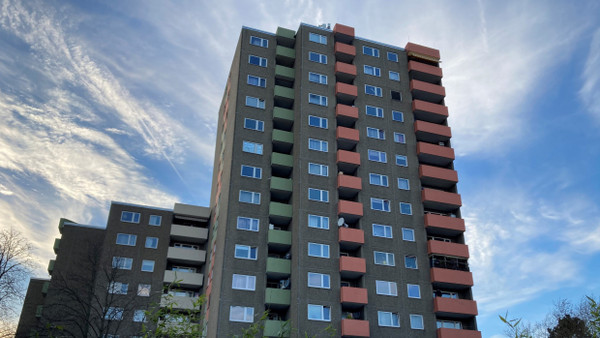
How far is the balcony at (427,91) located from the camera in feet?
224

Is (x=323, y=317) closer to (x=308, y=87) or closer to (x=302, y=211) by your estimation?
(x=302, y=211)

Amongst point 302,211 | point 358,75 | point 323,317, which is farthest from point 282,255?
point 358,75

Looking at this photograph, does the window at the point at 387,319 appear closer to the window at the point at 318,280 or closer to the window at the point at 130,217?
the window at the point at 318,280

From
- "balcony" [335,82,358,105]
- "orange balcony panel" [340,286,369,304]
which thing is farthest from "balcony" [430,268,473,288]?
"balcony" [335,82,358,105]

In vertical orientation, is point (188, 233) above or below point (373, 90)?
below

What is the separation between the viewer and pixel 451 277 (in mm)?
55844

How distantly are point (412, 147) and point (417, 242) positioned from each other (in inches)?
492

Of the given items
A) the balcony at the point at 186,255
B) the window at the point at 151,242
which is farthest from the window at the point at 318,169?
the window at the point at 151,242

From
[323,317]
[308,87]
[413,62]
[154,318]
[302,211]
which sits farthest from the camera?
[413,62]

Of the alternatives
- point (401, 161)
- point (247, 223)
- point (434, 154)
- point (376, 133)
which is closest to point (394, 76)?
point (376, 133)

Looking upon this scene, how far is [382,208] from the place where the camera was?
57.9 meters

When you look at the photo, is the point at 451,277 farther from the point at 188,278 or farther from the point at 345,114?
the point at 188,278

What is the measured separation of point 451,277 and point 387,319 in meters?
9.14

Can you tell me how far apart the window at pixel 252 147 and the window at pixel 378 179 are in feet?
42.7
